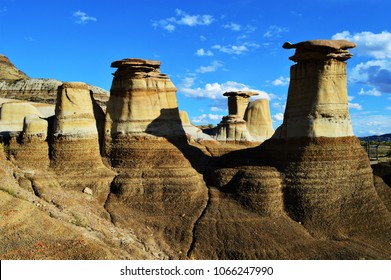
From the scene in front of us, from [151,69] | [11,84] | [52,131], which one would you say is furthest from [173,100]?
[11,84]

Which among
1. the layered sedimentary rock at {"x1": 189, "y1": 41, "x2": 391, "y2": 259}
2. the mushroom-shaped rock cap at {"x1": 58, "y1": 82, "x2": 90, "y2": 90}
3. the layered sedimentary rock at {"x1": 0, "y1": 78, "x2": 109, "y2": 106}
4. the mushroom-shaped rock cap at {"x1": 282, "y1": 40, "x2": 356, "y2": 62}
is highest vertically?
the layered sedimentary rock at {"x1": 0, "y1": 78, "x2": 109, "y2": 106}

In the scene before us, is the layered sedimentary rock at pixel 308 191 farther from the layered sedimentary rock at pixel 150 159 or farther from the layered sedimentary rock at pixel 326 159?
the layered sedimentary rock at pixel 150 159

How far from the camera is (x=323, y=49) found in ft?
68.5

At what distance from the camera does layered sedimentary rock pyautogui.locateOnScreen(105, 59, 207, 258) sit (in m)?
20.7

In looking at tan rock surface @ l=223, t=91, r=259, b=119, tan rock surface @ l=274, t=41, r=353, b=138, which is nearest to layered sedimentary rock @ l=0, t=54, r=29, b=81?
tan rock surface @ l=223, t=91, r=259, b=119

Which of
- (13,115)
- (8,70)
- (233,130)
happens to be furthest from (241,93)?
(8,70)

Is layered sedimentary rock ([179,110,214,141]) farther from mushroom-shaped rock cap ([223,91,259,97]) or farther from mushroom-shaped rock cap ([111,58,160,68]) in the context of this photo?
mushroom-shaped rock cap ([111,58,160,68])

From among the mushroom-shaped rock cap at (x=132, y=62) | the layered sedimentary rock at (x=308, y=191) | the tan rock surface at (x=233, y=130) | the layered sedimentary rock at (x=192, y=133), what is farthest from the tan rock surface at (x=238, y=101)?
the layered sedimentary rock at (x=308, y=191)

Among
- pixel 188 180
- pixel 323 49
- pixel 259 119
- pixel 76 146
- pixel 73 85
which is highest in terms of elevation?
pixel 323 49

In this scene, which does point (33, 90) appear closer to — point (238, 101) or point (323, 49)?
point (238, 101)

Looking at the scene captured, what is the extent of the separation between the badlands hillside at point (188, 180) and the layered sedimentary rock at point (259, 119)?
749 inches

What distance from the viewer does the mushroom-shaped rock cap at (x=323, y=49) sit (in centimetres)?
2073

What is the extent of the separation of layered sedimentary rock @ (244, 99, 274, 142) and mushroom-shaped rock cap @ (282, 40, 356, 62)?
2247 cm

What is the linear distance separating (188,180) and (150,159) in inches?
111
